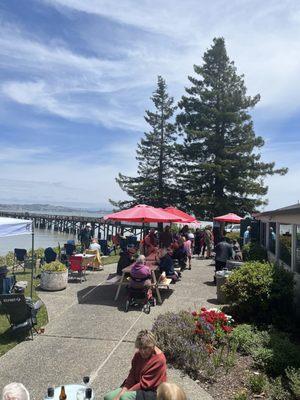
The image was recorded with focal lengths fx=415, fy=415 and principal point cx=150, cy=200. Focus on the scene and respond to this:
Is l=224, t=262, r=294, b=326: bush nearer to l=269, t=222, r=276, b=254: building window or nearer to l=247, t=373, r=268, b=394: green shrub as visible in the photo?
l=247, t=373, r=268, b=394: green shrub

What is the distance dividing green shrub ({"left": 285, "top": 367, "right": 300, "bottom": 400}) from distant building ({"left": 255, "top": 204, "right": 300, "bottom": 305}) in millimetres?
3225

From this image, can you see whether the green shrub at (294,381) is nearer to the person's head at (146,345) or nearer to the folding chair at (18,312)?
the person's head at (146,345)

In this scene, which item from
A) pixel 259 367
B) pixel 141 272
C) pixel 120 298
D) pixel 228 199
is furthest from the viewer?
pixel 228 199

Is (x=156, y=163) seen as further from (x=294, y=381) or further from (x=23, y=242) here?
(x=294, y=381)

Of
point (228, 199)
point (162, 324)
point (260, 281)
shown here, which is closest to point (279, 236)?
point (260, 281)

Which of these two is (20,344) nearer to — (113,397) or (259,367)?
(113,397)

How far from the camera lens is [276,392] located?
5246mm

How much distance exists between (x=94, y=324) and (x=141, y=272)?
5.25 feet

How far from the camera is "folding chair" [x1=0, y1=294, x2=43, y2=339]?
24.0 feet

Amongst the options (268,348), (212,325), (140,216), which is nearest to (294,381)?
(268,348)

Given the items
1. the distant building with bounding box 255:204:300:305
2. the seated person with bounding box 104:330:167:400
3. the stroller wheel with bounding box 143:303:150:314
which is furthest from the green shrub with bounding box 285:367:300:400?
the stroller wheel with bounding box 143:303:150:314

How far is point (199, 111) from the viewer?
35.0 meters

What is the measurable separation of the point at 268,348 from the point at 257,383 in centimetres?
132

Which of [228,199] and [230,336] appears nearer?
[230,336]
